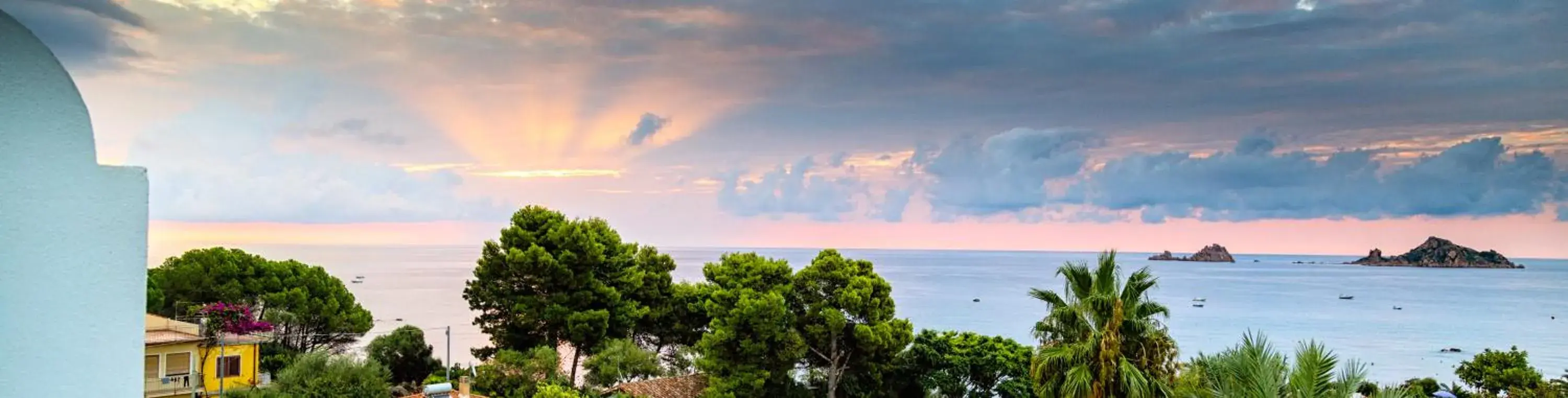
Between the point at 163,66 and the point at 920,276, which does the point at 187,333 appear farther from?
the point at 920,276

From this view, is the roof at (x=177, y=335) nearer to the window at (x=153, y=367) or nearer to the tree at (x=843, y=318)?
the window at (x=153, y=367)

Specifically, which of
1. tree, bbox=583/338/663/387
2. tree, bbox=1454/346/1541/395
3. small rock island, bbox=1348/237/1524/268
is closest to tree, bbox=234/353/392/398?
tree, bbox=583/338/663/387

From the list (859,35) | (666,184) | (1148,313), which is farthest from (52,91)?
(666,184)

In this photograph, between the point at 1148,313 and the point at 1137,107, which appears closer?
the point at 1148,313

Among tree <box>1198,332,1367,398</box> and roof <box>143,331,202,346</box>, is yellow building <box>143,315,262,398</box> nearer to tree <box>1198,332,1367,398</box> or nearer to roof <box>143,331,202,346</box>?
roof <box>143,331,202,346</box>

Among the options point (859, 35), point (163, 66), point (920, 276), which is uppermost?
point (859, 35)

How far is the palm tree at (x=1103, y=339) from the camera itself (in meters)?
12.6

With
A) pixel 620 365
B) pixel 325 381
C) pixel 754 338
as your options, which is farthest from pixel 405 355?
pixel 754 338

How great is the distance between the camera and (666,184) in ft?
173

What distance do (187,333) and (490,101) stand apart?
53.0 ft

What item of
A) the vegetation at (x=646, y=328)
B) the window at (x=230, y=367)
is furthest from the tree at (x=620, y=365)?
the window at (x=230, y=367)

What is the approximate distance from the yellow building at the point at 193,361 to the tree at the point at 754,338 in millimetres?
11179

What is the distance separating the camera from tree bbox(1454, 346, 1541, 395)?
938 inches

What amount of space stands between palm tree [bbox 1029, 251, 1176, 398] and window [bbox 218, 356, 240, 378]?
20081mm
